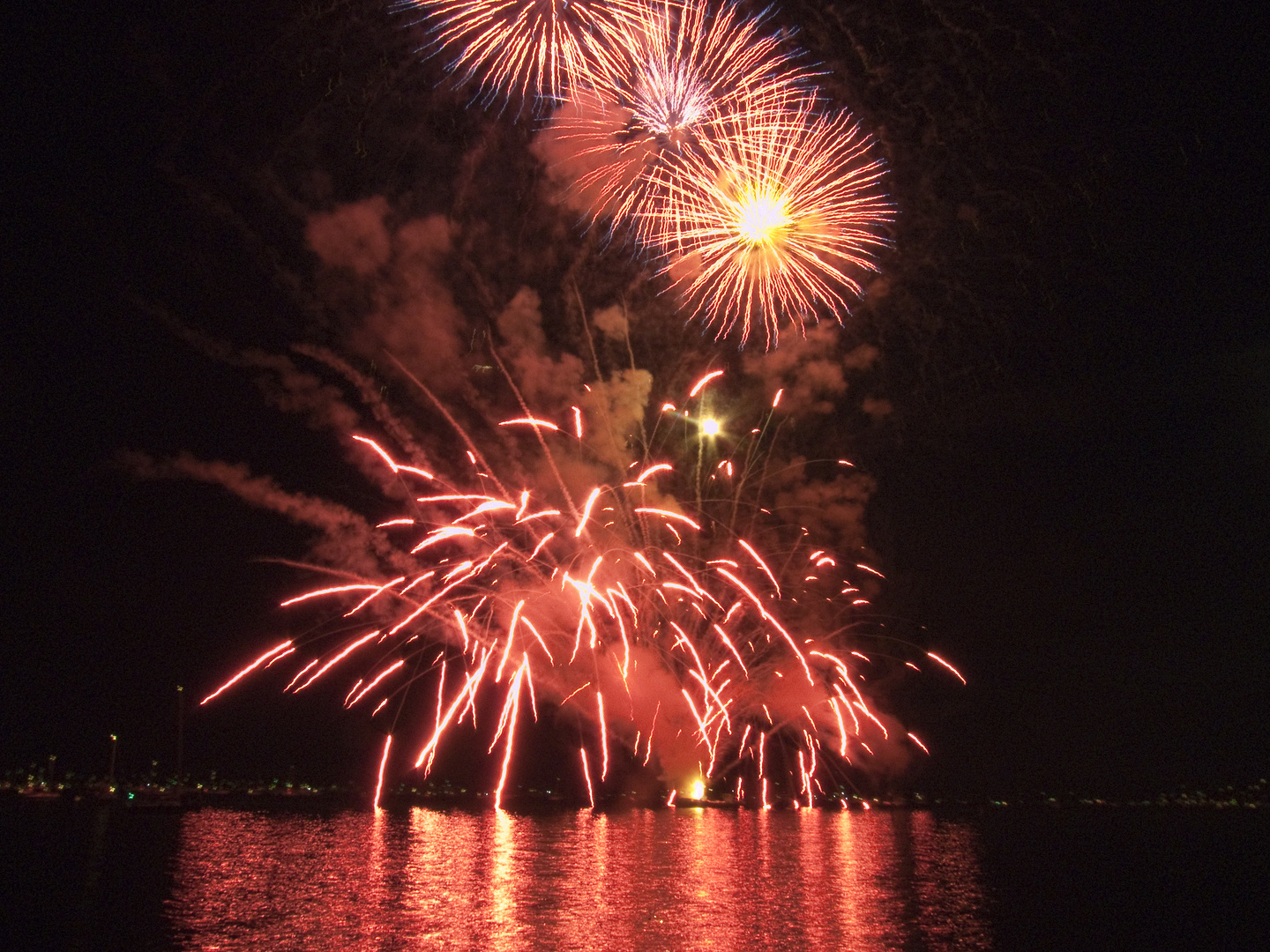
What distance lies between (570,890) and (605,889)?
0.43m

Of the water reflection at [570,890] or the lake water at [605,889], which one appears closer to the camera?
the water reflection at [570,890]

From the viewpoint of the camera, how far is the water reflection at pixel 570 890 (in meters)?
7.81

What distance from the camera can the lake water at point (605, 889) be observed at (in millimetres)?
7922

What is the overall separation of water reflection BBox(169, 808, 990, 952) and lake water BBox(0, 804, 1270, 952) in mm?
43

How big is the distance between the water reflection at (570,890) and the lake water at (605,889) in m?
0.04

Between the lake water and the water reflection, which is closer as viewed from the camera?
the water reflection

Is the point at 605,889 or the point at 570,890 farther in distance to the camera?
the point at 605,889

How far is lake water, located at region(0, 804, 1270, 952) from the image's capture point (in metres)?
7.92

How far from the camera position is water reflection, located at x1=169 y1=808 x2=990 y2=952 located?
7812mm

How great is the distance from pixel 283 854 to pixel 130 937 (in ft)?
23.3

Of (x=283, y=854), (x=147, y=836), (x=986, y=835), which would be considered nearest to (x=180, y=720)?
(x=147, y=836)

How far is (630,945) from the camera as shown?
7.46 metres

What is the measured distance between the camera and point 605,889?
1047 cm

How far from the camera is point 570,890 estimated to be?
406 inches
